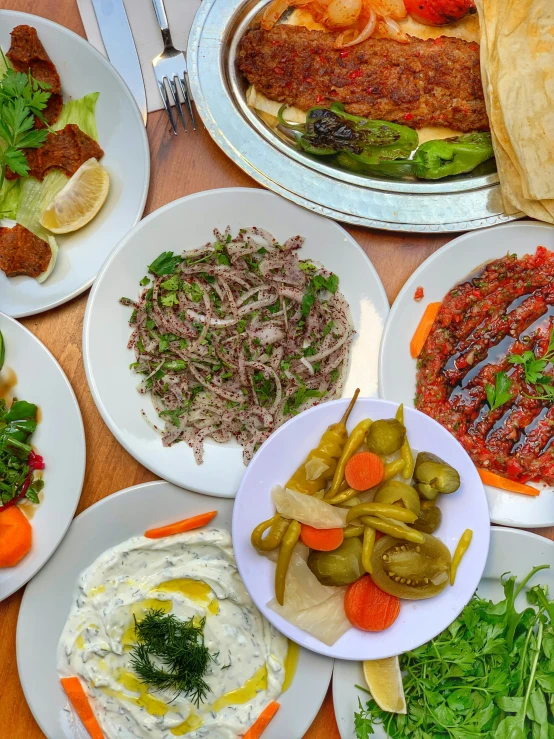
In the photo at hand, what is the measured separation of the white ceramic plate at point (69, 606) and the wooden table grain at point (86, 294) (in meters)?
0.13

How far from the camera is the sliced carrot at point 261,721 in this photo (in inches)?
103

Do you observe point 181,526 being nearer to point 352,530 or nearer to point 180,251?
point 352,530

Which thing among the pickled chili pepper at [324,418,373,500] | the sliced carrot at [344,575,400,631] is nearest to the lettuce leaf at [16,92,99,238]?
the pickled chili pepper at [324,418,373,500]

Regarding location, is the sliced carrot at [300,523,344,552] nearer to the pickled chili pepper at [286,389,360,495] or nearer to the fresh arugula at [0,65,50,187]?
the pickled chili pepper at [286,389,360,495]

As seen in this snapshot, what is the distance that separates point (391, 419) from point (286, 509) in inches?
23.8

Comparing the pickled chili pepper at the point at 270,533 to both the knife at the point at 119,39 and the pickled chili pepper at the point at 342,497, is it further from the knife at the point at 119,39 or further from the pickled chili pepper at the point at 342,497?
the knife at the point at 119,39

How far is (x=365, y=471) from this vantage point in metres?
2.50

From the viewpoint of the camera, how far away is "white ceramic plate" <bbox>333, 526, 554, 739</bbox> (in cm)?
262

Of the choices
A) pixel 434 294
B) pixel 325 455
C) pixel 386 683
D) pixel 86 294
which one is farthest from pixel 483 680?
pixel 86 294

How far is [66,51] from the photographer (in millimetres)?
2631

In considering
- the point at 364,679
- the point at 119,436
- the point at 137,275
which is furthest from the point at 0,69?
the point at 364,679

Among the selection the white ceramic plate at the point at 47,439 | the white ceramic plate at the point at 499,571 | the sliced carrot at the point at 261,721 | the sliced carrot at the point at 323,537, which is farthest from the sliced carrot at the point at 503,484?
the white ceramic plate at the point at 47,439

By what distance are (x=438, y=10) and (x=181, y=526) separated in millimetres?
2643

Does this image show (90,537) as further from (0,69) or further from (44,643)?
(0,69)
